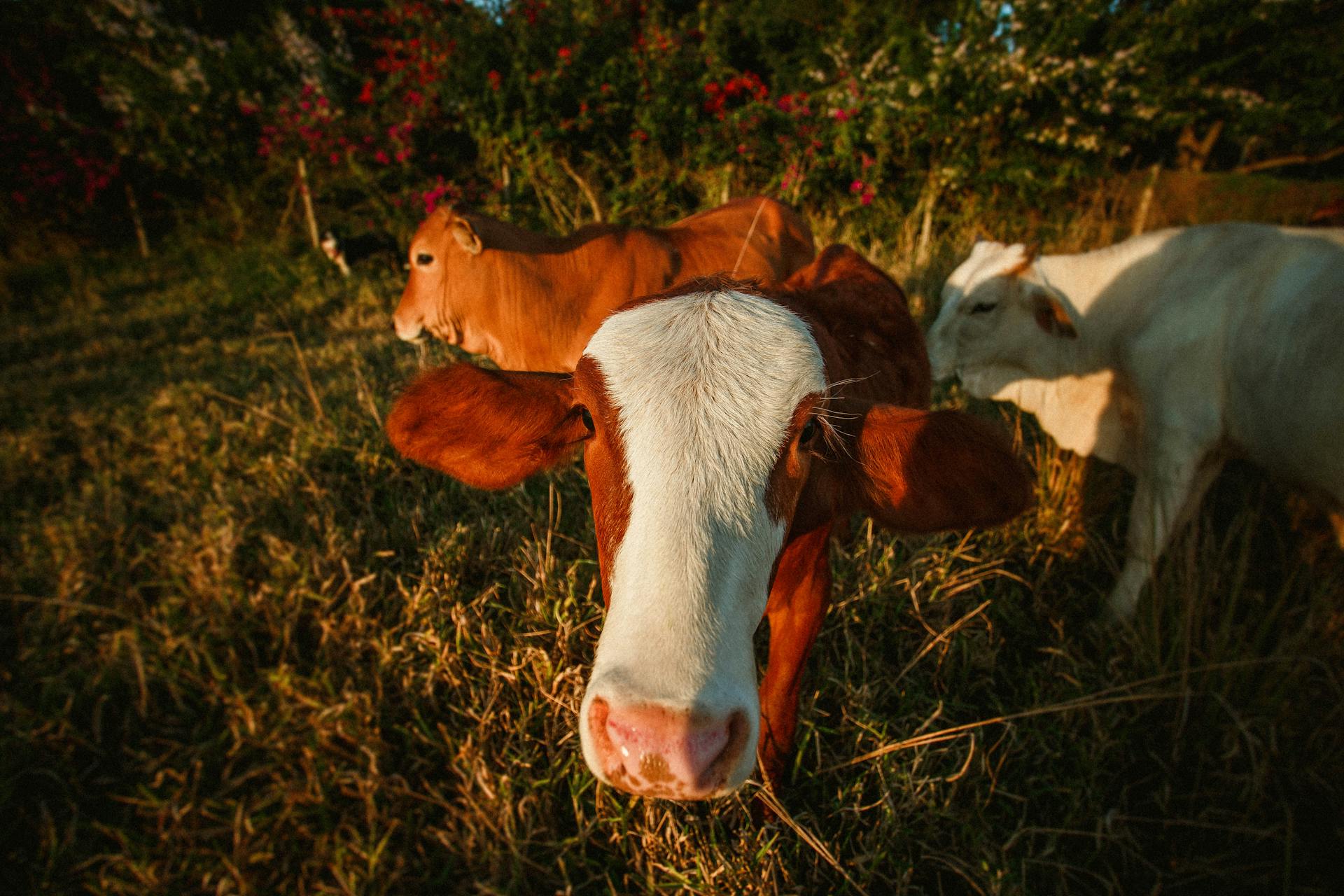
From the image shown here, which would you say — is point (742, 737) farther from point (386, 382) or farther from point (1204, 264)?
point (386, 382)

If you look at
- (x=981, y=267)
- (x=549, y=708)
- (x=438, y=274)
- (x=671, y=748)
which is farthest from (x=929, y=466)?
(x=438, y=274)

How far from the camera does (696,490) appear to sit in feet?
3.23

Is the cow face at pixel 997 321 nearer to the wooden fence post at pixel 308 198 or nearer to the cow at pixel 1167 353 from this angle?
the cow at pixel 1167 353

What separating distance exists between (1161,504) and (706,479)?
2594 millimetres

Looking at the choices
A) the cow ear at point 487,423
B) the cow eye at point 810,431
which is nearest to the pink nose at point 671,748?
the cow eye at point 810,431

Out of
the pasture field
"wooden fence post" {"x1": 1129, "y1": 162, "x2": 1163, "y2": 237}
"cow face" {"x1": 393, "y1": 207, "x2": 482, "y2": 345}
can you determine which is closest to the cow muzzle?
"cow face" {"x1": 393, "y1": 207, "x2": 482, "y2": 345}

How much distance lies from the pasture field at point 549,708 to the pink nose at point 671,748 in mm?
860

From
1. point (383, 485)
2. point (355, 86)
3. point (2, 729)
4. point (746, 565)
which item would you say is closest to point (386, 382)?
point (383, 485)

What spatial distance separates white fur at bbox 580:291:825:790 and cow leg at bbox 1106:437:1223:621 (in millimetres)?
2233

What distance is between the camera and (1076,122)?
21.9ft

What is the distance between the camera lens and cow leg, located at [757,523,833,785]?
5.34 feet

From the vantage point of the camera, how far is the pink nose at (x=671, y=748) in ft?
2.64

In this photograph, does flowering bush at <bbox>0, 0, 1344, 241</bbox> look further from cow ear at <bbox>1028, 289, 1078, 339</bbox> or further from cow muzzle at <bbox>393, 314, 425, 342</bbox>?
cow ear at <bbox>1028, 289, 1078, 339</bbox>

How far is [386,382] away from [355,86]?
24.5ft
